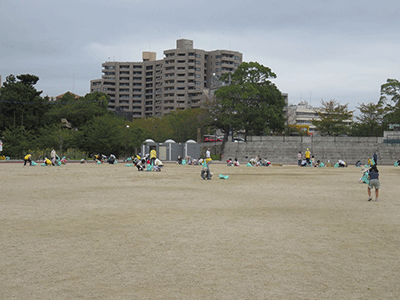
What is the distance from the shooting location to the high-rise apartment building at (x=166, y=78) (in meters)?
126

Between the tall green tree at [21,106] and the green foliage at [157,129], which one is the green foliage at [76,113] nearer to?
the tall green tree at [21,106]

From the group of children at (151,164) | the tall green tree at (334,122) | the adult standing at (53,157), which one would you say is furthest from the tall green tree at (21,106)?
the tall green tree at (334,122)

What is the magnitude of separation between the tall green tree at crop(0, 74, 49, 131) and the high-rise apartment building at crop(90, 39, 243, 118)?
53536 millimetres

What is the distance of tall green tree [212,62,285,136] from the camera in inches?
2453

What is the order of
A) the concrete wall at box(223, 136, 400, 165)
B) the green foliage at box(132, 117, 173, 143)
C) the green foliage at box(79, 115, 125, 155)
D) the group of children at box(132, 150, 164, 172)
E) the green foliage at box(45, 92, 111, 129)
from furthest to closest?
the green foliage at box(132, 117, 173, 143) < the green foliage at box(45, 92, 111, 129) < the concrete wall at box(223, 136, 400, 165) < the green foliage at box(79, 115, 125, 155) < the group of children at box(132, 150, 164, 172)

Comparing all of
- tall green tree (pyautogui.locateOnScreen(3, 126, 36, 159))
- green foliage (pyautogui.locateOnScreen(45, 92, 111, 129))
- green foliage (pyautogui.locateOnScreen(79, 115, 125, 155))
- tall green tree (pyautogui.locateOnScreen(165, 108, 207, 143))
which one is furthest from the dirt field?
tall green tree (pyautogui.locateOnScreen(165, 108, 207, 143))

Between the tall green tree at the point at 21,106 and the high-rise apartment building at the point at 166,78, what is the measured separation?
53.5 meters

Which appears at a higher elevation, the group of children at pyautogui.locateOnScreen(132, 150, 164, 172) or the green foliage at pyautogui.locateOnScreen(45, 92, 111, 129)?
the green foliage at pyautogui.locateOnScreen(45, 92, 111, 129)

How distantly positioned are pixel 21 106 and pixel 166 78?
230 ft

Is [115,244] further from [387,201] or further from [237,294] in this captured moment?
[387,201]

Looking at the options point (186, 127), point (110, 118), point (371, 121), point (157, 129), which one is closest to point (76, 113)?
point (110, 118)

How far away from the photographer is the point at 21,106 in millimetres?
61375

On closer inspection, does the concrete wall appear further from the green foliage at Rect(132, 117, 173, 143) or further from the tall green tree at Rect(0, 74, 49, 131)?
the tall green tree at Rect(0, 74, 49, 131)

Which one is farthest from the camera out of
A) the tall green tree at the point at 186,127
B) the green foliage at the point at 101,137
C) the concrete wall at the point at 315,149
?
the tall green tree at the point at 186,127
